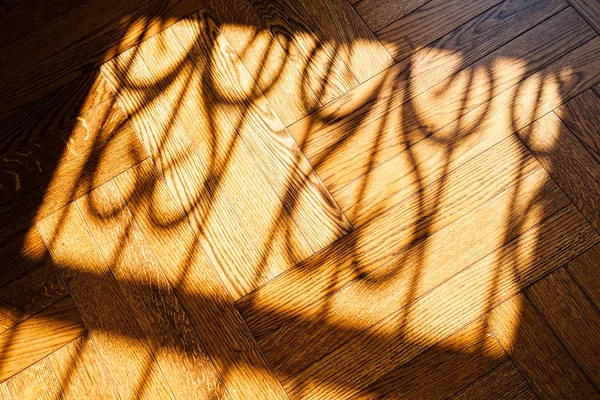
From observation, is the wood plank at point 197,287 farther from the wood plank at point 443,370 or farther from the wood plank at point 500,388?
the wood plank at point 500,388

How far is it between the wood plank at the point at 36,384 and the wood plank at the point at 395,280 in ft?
1.41

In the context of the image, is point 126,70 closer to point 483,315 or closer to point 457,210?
point 457,210

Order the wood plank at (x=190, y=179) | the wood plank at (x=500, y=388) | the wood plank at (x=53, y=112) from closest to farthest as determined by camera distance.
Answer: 1. the wood plank at (x=500, y=388)
2. the wood plank at (x=190, y=179)
3. the wood plank at (x=53, y=112)

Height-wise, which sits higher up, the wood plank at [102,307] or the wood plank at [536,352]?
the wood plank at [102,307]

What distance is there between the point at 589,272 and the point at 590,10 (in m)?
0.68

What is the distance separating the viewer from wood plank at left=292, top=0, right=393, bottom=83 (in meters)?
1.39

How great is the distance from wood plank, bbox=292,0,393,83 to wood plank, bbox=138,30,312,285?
0.33 m

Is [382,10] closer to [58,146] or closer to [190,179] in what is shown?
[190,179]

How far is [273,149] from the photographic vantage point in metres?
1.32

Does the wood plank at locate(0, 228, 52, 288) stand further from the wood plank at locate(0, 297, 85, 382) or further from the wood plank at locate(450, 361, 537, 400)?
the wood plank at locate(450, 361, 537, 400)

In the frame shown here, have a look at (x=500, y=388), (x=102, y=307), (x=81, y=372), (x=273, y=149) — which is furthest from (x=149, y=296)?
(x=500, y=388)

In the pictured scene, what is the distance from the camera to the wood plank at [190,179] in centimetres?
124

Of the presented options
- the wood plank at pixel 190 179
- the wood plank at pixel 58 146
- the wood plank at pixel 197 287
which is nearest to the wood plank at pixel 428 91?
the wood plank at pixel 190 179

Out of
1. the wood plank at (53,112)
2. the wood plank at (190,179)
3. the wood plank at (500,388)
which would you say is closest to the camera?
the wood plank at (500,388)
